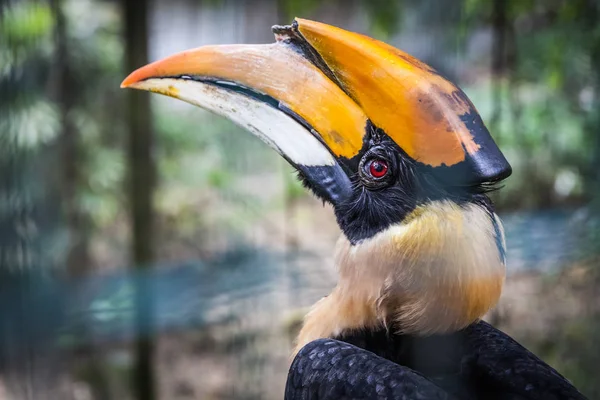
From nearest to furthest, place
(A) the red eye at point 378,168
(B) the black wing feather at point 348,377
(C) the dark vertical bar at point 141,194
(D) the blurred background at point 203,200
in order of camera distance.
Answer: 1. (B) the black wing feather at point 348,377
2. (A) the red eye at point 378,168
3. (D) the blurred background at point 203,200
4. (C) the dark vertical bar at point 141,194

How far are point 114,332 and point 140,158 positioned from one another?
0.56 m

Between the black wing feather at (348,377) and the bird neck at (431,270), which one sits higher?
the bird neck at (431,270)

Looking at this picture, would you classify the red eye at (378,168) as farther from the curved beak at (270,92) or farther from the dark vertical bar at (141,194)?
the dark vertical bar at (141,194)

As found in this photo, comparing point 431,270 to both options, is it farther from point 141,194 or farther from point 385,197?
point 141,194

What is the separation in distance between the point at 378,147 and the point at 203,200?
153cm

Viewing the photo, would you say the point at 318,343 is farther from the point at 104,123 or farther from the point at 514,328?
the point at 104,123

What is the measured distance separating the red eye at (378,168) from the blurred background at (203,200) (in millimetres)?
523

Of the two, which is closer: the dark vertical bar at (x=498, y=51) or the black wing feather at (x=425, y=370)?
the black wing feather at (x=425, y=370)

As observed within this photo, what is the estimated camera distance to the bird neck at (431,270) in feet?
2.79

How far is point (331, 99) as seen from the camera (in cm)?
91

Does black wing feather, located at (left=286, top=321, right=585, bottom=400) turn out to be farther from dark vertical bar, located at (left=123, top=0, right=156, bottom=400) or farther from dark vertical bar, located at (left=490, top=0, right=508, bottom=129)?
dark vertical bar, located at (left=123, top=0, right=156, bottom=400)

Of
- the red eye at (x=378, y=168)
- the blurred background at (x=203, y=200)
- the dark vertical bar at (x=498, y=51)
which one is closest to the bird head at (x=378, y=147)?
the red eye at (x=378, y=168)

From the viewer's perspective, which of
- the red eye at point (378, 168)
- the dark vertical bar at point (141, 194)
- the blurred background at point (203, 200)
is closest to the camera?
the red eye at point (378, 168)

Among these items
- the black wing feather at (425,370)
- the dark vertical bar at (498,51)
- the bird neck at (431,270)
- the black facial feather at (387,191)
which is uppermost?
the dark vertical bar at (498,51)
